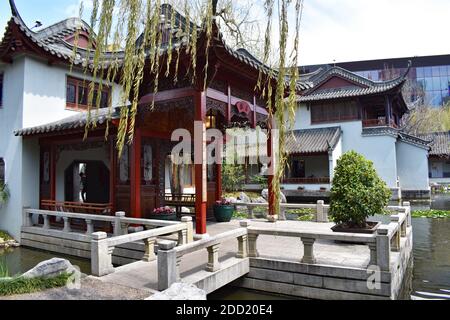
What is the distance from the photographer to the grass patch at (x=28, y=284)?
12.5 feet

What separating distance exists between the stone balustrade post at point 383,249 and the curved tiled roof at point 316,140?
15.9 metres

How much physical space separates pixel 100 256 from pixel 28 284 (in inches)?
40.2

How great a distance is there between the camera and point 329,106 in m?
23.2

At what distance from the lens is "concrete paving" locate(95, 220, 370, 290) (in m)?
4.61

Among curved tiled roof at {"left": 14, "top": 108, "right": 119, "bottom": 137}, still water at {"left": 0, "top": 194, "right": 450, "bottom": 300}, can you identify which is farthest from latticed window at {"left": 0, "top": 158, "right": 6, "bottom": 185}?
still water at {"left": 0, "top": 194, "right": 450, "bottom": 300}

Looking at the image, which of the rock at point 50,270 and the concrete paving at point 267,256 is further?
the concrete paving at point 267,256

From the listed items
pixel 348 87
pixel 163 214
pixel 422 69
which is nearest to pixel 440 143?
pixel 348 87

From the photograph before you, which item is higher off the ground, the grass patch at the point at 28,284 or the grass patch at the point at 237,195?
the grass patch at the point at 237,195

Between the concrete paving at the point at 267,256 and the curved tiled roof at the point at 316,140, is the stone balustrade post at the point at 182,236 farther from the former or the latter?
the curved tiled roof at the point at 316,140

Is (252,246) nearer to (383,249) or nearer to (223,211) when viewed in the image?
(383,249)

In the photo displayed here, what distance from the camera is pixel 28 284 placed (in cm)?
391

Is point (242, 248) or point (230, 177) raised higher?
point (230, 177)

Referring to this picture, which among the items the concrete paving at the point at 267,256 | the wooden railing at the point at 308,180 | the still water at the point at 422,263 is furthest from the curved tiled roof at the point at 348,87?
the concrete paving at the point at 267,256

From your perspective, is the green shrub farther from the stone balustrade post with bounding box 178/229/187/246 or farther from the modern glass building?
the modern glass building
